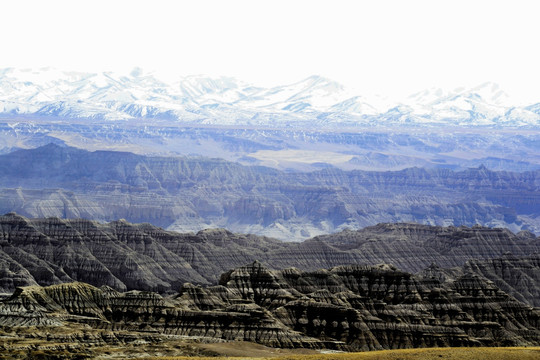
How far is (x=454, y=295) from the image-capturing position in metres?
162

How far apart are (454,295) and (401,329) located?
22283 mm

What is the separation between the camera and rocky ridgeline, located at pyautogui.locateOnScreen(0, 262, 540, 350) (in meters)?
130

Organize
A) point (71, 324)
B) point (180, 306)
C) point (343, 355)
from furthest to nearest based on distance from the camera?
point (180, 306)
point (71, 324)
point (343, 355)

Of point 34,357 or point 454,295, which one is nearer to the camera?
point 34,357

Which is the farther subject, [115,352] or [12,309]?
[12,309]

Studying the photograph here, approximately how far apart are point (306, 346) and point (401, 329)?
16431mm

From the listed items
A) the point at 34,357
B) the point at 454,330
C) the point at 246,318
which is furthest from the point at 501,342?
the point at 34,357

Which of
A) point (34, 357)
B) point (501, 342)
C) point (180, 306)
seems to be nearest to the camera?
point (34, 357)

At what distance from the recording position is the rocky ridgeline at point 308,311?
130125 millimetres

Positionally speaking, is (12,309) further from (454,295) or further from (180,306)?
(454,295)

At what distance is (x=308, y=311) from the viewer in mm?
142000

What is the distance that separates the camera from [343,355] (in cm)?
11625

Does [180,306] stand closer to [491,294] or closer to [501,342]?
[501,342]

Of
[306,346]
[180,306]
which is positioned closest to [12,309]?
[180,306]
